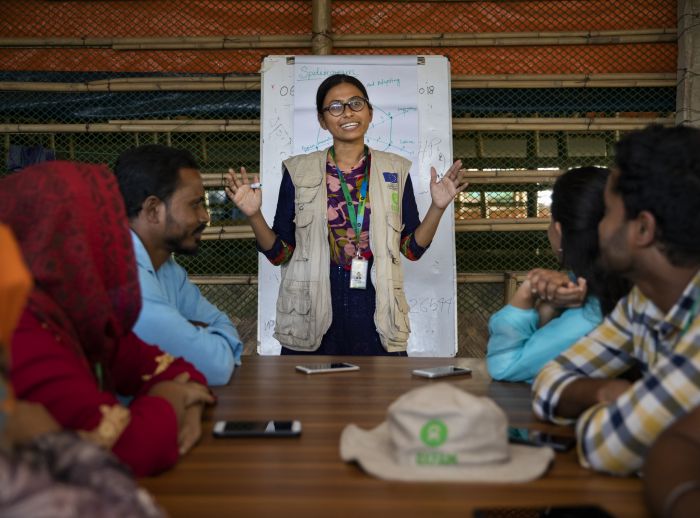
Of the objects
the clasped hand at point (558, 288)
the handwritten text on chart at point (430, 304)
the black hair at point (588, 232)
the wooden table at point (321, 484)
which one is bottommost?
the wooden table at point (321, 484)

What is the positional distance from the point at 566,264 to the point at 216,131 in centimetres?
334

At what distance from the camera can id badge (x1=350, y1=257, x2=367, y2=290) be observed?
2.98 meters

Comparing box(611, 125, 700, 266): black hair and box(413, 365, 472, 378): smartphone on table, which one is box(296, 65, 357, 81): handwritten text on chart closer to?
box(413, 365, 472, 378): smartphone on table

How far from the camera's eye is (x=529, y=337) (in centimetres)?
190

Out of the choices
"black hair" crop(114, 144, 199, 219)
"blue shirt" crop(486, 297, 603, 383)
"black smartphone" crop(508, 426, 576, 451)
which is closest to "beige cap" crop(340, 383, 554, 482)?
"black smartphone" crop(508, 426, 576, 451)

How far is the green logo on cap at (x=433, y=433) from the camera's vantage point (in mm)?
1087

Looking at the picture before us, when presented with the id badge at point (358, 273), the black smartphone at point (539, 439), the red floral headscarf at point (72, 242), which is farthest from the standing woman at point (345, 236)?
the red floral headscarf at point (72, 242)

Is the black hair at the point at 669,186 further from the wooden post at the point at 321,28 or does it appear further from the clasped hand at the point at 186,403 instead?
the wooden post at the point at 321,28

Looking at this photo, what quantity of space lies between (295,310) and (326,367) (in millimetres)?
1104

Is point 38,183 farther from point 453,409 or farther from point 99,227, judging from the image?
point 453,409

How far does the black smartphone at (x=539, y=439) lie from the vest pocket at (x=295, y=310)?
1781 millimetres

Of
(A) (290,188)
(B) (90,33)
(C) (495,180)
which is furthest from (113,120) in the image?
(C) (495,180)

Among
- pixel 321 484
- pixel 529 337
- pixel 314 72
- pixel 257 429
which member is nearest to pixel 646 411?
pixel 321 484

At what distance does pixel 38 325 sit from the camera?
104 centimetres
